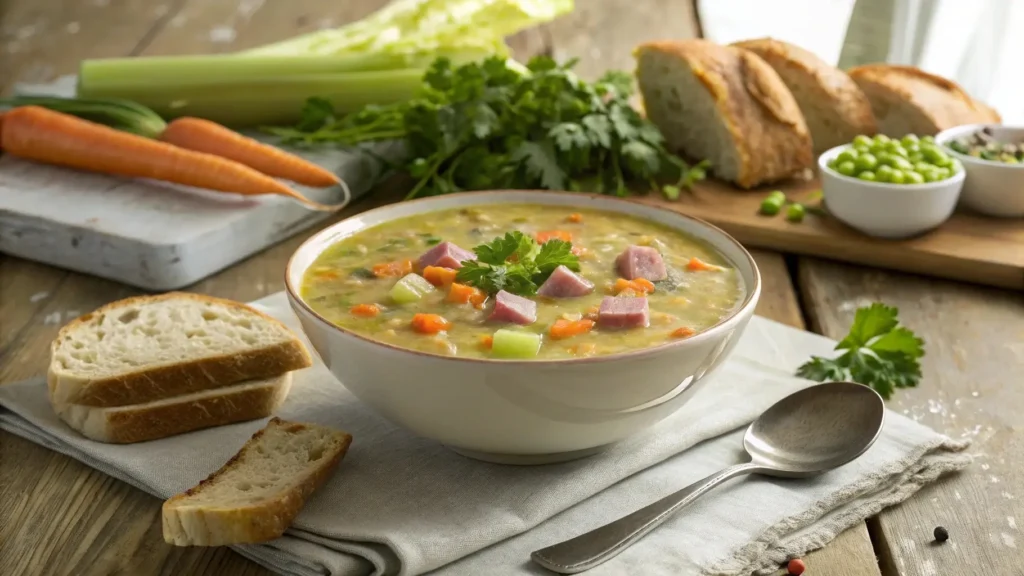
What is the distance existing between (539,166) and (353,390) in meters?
1.74

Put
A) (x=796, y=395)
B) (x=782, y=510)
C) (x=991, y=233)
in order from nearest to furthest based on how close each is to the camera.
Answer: (x=782, y=510) → (x=796, y=395) → (x=991, y=233)

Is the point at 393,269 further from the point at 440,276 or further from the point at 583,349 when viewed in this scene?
the point at 583,349

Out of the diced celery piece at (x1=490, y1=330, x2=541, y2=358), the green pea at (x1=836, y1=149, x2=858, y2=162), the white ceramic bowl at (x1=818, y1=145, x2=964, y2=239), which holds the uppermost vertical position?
the diced celery piece at (x1=490, y1=330, x2=541, y2=358)

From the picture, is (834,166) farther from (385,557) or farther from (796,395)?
(385,557)

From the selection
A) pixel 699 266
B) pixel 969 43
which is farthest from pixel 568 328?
pixel 969 43

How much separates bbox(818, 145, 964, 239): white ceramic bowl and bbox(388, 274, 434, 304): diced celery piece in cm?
178

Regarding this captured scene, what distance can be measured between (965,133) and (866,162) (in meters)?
0.56

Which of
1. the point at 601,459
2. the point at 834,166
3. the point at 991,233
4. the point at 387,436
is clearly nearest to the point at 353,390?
the point at 387,436

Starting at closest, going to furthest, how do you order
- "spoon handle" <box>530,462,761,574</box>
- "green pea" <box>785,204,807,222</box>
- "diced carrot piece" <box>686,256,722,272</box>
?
"spoon handle" <box>530,462,761,574</box> → "diced carrot piece" <box>686,256,722,272</box> → "green pea" <box>785,204,807,222</box>

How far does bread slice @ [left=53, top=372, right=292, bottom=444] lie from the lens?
236 centimetres

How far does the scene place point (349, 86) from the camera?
456 cm

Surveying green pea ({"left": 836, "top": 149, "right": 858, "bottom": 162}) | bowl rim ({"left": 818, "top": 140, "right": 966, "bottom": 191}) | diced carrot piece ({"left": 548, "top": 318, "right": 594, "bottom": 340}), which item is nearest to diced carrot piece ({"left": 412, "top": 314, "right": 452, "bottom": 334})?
diced carrot piece ({"left": 548, "top": 318, "right": 594, "bottom": 340})

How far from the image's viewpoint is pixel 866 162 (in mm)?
3621

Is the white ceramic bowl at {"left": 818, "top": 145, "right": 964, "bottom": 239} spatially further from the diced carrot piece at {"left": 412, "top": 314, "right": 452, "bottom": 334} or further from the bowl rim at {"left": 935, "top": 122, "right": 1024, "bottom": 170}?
the diced carrot piece at {"left": 412, "top": 314, "right": 452, "bottom": 334}
